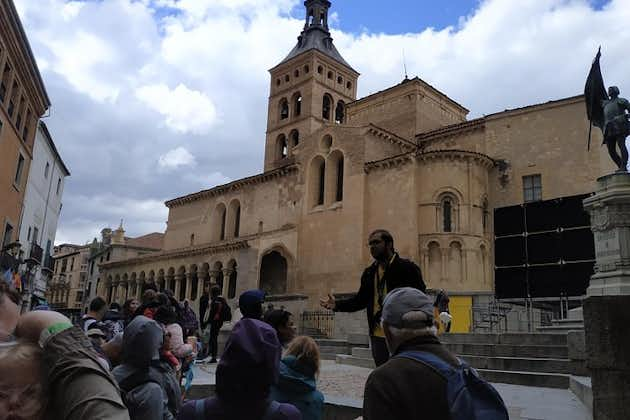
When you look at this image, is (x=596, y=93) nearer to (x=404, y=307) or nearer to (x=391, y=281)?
(x=391, y=281)

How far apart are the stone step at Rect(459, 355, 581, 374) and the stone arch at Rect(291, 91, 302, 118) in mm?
40816

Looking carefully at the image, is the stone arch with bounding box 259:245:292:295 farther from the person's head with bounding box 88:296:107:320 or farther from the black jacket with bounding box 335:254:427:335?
the black jacket with bounding box 335:254:427:335

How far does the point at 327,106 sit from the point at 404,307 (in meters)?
48.0

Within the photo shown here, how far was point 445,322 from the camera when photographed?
1430 cm

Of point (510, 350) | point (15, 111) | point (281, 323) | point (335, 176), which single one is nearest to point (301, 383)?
point (281, 323)

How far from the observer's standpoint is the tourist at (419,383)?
2143 millimetres

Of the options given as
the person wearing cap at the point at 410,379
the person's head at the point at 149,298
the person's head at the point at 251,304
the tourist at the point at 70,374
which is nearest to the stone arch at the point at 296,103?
the person's head at the point at 149,298

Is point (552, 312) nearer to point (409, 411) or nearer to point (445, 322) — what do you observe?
point (445, 322)

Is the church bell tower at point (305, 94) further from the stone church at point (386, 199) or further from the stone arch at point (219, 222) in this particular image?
the stone church at point (386, 199)

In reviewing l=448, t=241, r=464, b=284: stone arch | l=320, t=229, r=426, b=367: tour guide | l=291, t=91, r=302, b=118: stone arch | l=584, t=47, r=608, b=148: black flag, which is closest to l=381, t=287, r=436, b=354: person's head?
l=320, t=229, r=426, b=367: tour guide

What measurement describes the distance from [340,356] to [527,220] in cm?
963

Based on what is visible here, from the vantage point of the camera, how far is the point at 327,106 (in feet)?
162

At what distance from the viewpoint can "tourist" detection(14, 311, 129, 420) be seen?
167 centimetres

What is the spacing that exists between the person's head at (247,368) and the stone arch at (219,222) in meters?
37.3
